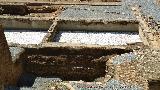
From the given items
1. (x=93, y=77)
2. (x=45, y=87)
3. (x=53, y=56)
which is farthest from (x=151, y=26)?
(x=45, y=87)

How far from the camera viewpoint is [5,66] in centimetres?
1341

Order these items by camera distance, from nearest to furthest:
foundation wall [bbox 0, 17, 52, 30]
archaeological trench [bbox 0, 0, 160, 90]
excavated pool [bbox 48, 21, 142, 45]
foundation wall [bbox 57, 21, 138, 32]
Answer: archaeological trench [bbox 0, 0, 160, 90] → excavated pool [bbox 48, 21, 142, 45] → foundation wall [bbox 57, 21, 138, 32] → foundation wall [bbox 0, 17, 52, 30]

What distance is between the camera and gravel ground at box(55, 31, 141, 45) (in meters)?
16.6

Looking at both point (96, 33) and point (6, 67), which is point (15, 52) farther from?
point (96, 33)

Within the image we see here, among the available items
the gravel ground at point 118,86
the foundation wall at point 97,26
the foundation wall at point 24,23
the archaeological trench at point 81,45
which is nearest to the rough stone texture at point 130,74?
the archaeological trench at point 81,45

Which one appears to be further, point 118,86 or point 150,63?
point 118,86

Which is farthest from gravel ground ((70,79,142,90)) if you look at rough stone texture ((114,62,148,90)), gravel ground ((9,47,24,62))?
gravel ground ((9,47,24,62))

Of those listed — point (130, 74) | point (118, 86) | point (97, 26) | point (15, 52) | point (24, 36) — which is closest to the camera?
point (118, 86)

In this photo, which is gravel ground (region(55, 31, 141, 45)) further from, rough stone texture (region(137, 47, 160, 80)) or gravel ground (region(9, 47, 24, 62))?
gravel ground (region(9, 47, 24, 62))

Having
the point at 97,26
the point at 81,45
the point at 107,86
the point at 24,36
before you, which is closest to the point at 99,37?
the point at 97,26

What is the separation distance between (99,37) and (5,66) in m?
5.53

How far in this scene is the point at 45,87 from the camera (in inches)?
551

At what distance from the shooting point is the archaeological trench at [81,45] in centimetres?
1274

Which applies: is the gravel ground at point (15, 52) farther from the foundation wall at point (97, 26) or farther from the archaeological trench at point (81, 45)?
the foundation wall at point (97, 26)
